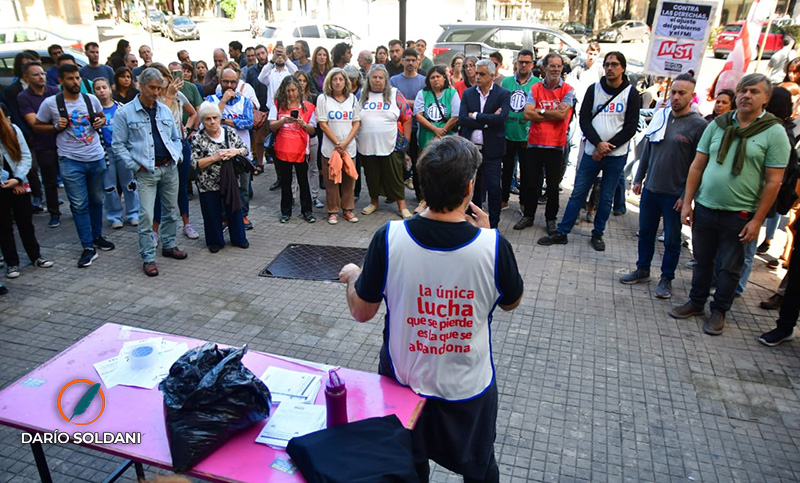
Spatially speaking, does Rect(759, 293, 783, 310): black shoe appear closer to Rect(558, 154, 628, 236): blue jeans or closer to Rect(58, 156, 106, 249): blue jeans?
Rect(558, 154, 628, 236): blue jeans

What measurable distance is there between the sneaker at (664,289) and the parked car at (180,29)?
3155cm

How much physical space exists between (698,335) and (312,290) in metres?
3.48

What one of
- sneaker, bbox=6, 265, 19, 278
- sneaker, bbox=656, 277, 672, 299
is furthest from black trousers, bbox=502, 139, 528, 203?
sneaker, bbox=6, 265, 19, 278

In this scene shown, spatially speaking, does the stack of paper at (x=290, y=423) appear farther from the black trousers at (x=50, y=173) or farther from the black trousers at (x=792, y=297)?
the black trousers at (x=50, y=173)

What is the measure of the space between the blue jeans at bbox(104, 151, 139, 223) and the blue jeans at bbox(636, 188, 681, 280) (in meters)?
5.60

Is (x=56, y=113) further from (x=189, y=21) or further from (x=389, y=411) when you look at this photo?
(x=189, y=21)

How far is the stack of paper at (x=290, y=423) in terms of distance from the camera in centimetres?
221

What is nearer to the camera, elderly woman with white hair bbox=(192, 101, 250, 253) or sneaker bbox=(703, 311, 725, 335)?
sneaker bbox=(703, 311, 725, 335)

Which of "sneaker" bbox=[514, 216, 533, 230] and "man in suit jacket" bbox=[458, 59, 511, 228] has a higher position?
"man in suit jacket" bbox=[458, 59, 511, 228]

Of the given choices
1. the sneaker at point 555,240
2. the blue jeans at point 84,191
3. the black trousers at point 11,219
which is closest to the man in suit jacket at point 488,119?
the sneaker at point 555,240

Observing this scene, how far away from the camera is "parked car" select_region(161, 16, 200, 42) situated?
1208 inches

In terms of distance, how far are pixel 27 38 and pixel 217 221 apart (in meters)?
14.0

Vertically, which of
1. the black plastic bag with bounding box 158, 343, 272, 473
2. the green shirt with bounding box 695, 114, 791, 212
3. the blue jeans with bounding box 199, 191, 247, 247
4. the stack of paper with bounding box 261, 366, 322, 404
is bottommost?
the blue jeans with bounding box 199, 191, 247, 247

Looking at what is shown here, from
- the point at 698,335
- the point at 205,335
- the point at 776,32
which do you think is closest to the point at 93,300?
the point at 205,335
